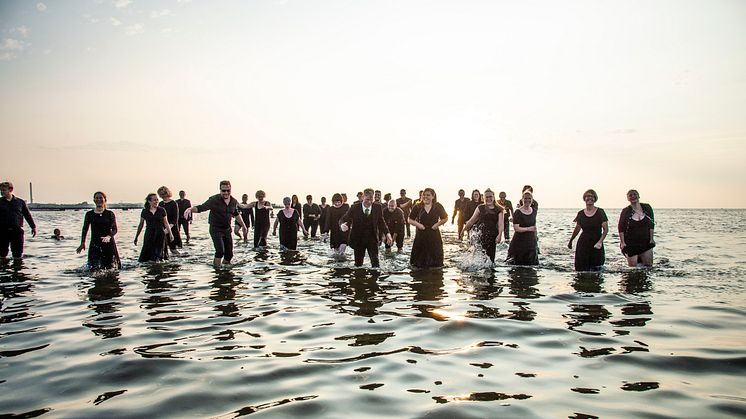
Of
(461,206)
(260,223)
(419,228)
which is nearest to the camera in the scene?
(419,228)

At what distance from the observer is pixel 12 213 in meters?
13.8

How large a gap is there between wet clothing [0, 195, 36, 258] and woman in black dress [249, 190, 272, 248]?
706 cm

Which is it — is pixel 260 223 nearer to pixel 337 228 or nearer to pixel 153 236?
pixel 337 228

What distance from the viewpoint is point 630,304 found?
7.92 m

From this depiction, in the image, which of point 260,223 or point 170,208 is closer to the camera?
point 170,208

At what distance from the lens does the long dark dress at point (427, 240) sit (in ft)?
37.9

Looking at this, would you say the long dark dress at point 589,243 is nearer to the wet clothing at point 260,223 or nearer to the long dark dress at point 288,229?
the long dark dress at point 288,229

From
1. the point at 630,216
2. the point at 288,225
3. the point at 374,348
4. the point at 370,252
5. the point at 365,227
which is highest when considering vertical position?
the point at 630,216

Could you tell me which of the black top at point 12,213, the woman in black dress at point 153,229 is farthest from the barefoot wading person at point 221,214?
the black top at point 12,213

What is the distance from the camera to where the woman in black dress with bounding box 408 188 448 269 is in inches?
454

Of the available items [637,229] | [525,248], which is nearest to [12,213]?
[525,248]

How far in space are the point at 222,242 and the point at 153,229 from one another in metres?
2.29

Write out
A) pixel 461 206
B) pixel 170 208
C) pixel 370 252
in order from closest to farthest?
pixel 370 252 < pixel 170 208 < pixel 461 206

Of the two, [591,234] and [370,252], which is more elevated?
[591,234]
